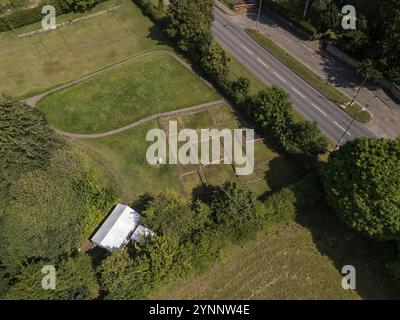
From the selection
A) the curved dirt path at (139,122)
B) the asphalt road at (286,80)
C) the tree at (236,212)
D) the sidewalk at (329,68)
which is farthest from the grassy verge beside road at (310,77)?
the tree at (236,212)

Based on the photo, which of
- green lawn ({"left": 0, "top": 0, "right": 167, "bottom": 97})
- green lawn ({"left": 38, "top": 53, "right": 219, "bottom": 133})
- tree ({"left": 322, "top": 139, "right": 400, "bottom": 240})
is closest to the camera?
tree ({"left": 322, "top": 139, "right": 400, "bottom": 240})

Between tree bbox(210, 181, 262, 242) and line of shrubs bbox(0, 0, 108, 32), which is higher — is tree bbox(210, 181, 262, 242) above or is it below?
below

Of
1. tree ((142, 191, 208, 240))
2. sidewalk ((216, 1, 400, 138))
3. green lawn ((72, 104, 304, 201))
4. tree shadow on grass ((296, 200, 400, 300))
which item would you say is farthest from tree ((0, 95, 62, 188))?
sidewalk ((216, 1, 400, 138))

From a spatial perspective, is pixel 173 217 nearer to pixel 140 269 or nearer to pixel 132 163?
pixel 140 269

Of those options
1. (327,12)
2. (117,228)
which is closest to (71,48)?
(117,228)

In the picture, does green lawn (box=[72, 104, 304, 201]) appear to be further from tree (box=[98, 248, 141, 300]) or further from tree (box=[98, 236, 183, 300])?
tree (box=[98, 248, 141, 300])
